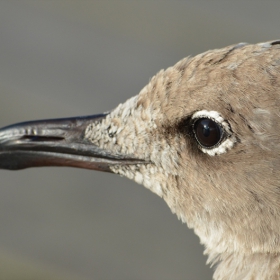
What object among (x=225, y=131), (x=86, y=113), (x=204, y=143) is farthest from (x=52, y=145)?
(x=86, y=113)

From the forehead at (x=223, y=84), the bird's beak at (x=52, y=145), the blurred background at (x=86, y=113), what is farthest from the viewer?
the blurred background at (x=86, y=113)

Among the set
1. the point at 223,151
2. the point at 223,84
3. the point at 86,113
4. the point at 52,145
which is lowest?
the point at 223,151

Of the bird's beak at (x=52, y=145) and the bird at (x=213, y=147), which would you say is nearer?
the bird at (x=213, y=147)

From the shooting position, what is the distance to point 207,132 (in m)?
2.47

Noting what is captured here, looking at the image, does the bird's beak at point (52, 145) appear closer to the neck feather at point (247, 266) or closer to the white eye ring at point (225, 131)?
the white eye ring at point (225, 131)

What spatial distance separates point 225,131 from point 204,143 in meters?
0.13

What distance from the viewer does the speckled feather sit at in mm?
2371

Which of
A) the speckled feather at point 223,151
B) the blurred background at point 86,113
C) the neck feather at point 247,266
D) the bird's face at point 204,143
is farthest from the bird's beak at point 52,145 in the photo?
the blurred background at point 86,113

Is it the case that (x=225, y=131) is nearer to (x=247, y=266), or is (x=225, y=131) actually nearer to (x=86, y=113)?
(x=247, y=266)

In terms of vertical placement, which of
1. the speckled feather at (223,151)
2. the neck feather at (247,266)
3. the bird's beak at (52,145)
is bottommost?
the neck feather at (247,266)

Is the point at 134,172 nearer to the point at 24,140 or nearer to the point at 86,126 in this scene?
the point at 86,126

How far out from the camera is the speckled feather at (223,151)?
2.37 meters

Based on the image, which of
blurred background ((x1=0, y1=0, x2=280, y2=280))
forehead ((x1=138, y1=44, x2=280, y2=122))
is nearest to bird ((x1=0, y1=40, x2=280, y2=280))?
forehead ((x1=138, y1=44, x2=280, y2=122))

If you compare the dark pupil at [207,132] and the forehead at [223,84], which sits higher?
the forehead at [223,84]
